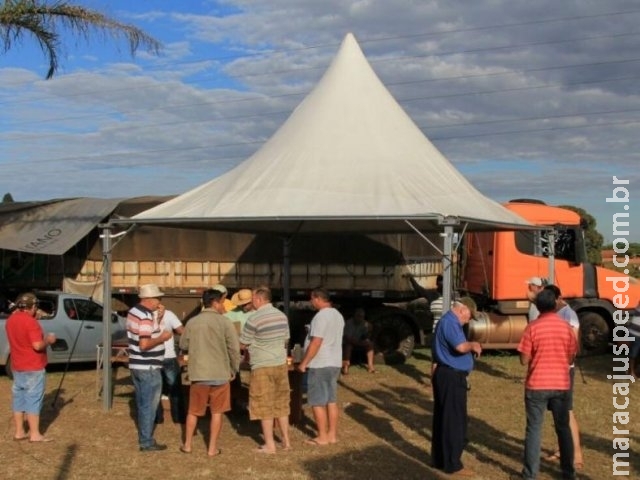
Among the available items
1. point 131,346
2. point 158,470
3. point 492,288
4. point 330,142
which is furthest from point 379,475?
point 492,288

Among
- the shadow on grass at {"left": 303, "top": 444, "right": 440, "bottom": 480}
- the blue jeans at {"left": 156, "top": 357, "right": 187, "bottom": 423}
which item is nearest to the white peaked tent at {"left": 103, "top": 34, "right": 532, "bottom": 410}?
the blue jeans at {"left": 156, "top": 357, "right": 187, "bottom": 423}

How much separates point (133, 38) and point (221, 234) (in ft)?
15.7

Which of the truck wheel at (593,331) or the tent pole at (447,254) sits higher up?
the tent pole at (447,254)

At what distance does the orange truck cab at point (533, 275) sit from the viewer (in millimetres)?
13695

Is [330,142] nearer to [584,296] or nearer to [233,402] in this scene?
[233,402]

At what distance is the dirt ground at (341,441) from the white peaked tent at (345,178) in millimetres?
1165

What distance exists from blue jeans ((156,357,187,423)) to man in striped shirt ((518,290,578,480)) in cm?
388

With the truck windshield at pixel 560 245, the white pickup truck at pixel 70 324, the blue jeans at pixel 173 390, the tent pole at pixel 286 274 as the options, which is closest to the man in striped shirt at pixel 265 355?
the blue jeans at pixel 173 390

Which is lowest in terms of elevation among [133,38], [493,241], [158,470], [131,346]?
[158,470]

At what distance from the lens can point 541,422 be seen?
6.20 metres

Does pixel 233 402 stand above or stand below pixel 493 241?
below

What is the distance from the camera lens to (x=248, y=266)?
14648 millimetres

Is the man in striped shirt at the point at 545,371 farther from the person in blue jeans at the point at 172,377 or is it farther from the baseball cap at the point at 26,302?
the baseball cap at the point at 26,302

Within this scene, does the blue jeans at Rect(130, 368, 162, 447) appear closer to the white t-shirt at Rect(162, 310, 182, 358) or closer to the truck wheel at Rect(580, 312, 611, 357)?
the white t-shirt at Rect(162, 310, 182, 358)
